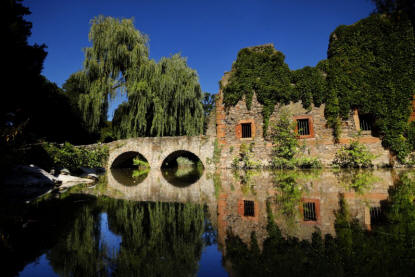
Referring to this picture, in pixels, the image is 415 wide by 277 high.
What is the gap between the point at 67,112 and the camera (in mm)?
16281

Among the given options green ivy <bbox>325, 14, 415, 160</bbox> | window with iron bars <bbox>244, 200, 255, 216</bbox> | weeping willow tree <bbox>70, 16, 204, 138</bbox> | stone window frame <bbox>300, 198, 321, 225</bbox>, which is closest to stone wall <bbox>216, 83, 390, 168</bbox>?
green ivy <bbox>325, 14, 415, 160</bbox>

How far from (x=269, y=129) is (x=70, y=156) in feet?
30.0

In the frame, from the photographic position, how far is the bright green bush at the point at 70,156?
861 centimetres

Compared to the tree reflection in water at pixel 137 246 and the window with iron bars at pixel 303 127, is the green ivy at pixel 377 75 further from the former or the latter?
the tree reflection in water at pixel 137 246

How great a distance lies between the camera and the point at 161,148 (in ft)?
42.3

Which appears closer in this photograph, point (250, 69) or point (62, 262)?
point (62, 262)

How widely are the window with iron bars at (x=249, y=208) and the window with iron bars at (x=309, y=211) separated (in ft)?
2.00

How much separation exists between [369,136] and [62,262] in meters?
12.0

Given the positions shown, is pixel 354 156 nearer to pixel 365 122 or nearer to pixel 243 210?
pixel 365 122

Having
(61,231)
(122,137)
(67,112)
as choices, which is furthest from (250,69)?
(67,112)

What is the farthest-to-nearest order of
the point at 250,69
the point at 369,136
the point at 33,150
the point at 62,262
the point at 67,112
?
1. the point at 67,112
2. the point at 250,69
3. the point at 369,136
4. the point at 33,150
5. the point at 62,262

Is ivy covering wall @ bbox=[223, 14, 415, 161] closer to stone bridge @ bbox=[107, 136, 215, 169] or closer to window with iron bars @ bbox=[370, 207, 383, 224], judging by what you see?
stone bridge @ bbox=[107, 136, 215, 169]

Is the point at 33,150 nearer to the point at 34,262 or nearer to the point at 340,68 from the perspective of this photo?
the point at 34,262

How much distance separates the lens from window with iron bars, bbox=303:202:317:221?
2.46 metres
